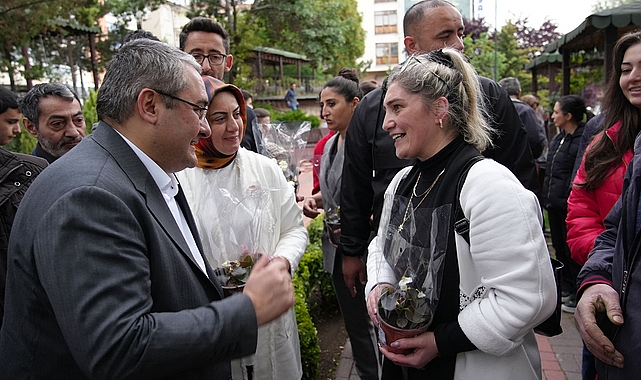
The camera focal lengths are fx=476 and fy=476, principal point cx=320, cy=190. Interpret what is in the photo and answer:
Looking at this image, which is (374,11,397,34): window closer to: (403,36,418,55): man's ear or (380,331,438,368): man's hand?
(403,36,418,55): man's ear

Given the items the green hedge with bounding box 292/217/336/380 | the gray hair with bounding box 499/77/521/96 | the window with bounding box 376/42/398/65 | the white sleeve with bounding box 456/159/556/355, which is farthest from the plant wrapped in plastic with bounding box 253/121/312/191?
the window with bounding box 376/42/398/65

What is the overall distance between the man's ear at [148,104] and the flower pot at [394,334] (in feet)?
3.64

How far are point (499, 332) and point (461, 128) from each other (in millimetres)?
816

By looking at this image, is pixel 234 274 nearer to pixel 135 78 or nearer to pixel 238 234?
pixel 238 234

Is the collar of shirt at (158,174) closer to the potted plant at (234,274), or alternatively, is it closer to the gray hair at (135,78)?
the gray hair at (135,78)

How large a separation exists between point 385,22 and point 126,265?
62557 mm

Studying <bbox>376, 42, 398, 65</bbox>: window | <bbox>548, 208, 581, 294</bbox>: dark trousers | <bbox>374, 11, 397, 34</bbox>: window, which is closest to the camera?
<bbox>548, 208, 581, 294</bbox>: dark trousers

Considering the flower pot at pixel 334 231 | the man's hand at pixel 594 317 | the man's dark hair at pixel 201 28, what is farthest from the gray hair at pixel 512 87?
the man's hand at pixel 594 317

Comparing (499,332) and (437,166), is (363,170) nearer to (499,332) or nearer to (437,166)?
(437,166)

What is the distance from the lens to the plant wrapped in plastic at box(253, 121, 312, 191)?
13.6 feet

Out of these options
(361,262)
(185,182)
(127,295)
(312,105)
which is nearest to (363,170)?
(361,262)

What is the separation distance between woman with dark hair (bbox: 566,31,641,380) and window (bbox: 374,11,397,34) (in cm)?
6017

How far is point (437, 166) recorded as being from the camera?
201 cm

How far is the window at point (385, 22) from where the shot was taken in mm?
59281
